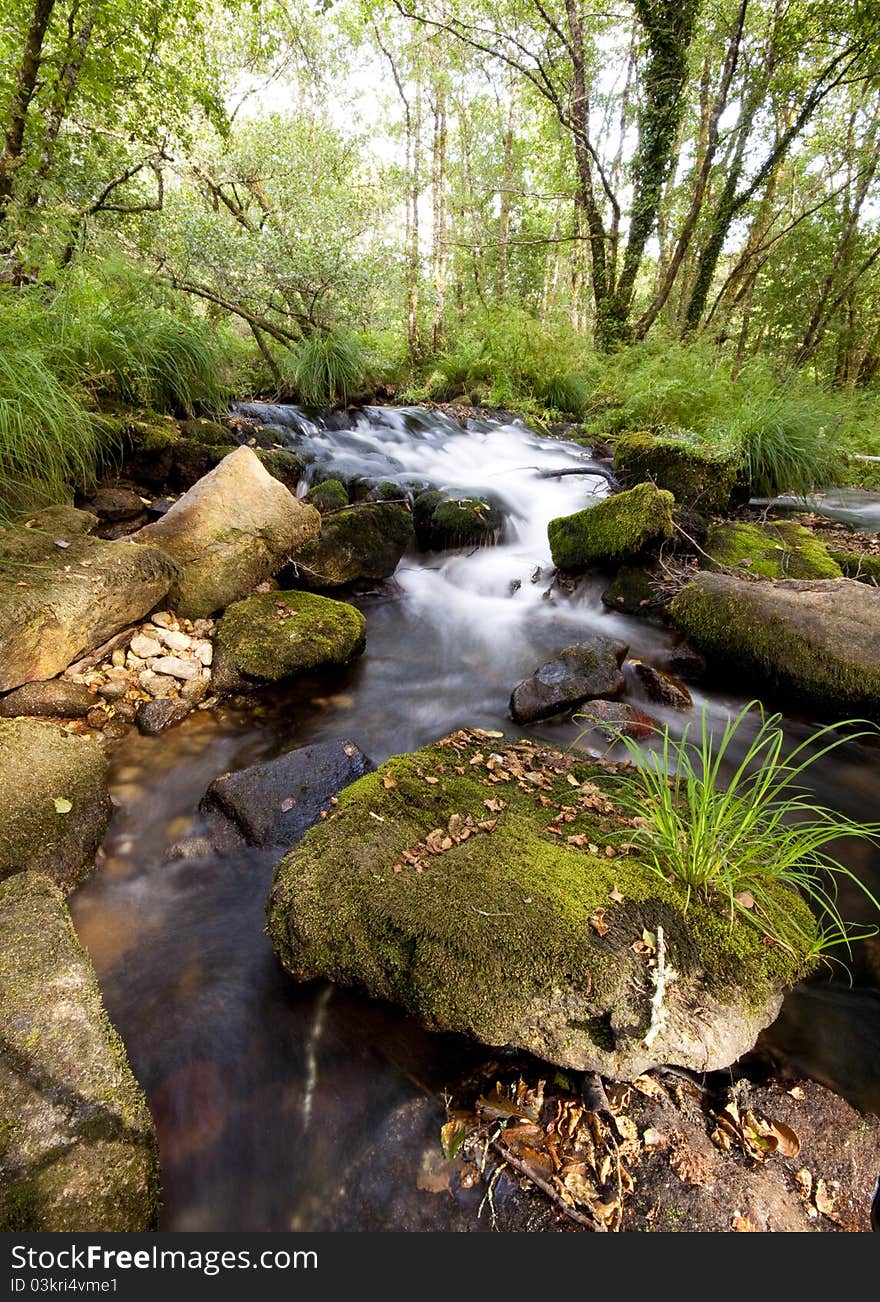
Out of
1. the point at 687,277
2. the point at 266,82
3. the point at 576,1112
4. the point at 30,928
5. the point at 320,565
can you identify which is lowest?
the point at 576,1112

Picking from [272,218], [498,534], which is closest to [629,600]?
[498,534]

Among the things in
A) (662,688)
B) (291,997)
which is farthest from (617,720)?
(291,997)

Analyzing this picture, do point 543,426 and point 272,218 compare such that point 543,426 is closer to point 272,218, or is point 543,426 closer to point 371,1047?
point 272,218

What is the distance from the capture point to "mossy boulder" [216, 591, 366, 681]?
3.87 m

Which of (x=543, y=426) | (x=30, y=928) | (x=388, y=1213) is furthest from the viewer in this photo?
(x=543, y=426)

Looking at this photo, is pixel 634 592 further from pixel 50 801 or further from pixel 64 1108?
pixel 64 1108

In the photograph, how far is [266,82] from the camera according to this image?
1511 cm

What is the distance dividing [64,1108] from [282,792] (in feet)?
5.18

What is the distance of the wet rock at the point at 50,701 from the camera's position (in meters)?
3.17

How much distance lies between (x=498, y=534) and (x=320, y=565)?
2553mm

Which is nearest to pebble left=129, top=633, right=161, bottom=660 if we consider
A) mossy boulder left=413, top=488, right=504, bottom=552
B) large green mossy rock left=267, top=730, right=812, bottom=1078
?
large green mossy rock left=267, top=730, right=812, bottom=1078

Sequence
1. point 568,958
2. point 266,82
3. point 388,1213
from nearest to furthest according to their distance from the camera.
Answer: point 388,1213
point 568,958
point 266,82

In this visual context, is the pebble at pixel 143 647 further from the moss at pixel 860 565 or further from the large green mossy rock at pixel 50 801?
the moss at pixel 860 565

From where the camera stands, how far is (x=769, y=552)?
17.0ft
